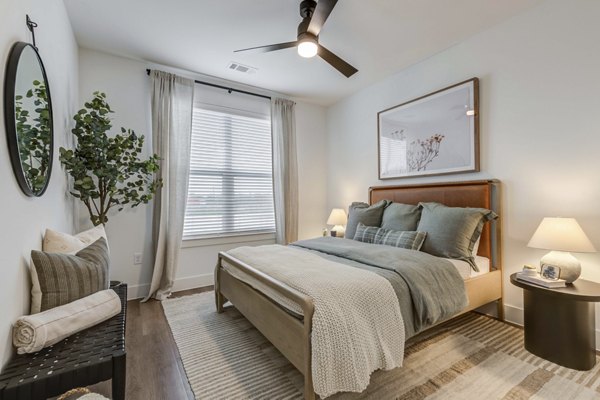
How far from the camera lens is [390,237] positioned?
2750mm

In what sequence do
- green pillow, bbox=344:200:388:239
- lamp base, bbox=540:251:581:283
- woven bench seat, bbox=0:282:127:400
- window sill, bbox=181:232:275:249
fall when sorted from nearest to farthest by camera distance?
woven bench seat, bbox=0:282:127:400, lamp base, bbox=540:251:581:283, green pillow, bbox=344:200:388:239, window sill, bbox=181:232:275:249

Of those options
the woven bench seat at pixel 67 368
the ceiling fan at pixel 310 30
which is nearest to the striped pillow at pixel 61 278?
the woven bench seat at pixel 67 368

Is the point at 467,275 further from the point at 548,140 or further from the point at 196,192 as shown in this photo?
the point at 196,192

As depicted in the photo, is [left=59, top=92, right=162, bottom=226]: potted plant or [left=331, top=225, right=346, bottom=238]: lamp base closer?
[left=59, top=92, right=162, bottom=226]: potted plant

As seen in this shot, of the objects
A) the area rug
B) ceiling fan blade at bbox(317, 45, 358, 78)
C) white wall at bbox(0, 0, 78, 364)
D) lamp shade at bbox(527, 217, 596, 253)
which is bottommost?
the area rug

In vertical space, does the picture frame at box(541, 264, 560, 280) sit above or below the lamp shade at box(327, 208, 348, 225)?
below

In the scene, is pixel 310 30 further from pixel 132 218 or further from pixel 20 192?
pixel 132 218

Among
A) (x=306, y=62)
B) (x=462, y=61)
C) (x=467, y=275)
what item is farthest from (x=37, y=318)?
(x=462, y=61)

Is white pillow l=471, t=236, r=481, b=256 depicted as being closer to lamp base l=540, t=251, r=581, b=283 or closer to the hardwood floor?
lamp base l=540, t=251, r=581, b=283

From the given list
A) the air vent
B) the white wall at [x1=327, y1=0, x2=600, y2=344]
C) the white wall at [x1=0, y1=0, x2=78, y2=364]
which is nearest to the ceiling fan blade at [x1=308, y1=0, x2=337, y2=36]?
the air vent

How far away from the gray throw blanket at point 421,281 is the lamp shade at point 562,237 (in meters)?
0.63

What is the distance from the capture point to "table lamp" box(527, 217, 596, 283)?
6.09ft

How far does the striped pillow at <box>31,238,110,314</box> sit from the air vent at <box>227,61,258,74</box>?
2620mm

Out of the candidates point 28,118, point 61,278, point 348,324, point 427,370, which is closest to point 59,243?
point 61,278
